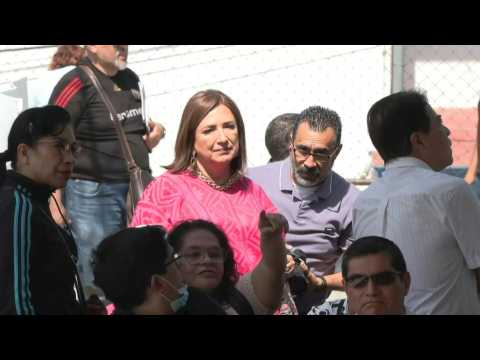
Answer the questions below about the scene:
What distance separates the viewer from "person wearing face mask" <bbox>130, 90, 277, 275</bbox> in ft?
12.7

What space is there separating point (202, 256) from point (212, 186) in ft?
1.73

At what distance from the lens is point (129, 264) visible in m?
2.85

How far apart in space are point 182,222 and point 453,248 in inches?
35.3

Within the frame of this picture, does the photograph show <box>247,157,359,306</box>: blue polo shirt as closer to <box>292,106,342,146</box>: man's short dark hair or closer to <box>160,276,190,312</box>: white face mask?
<box>292,106,342,146</box>: man's short dark hair

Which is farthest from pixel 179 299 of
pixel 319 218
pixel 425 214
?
pixel 319 218

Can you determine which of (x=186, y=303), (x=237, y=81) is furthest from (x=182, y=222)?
(x=237, y=81)

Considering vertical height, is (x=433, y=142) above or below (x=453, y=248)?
above

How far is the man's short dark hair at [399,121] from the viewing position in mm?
3672

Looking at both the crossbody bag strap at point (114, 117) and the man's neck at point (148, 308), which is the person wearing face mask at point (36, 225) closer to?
the man's neck at point (148, 308)

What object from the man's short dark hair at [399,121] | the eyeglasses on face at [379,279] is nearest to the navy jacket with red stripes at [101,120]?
the man's short dark hair at [399,121]

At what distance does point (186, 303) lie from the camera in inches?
117
